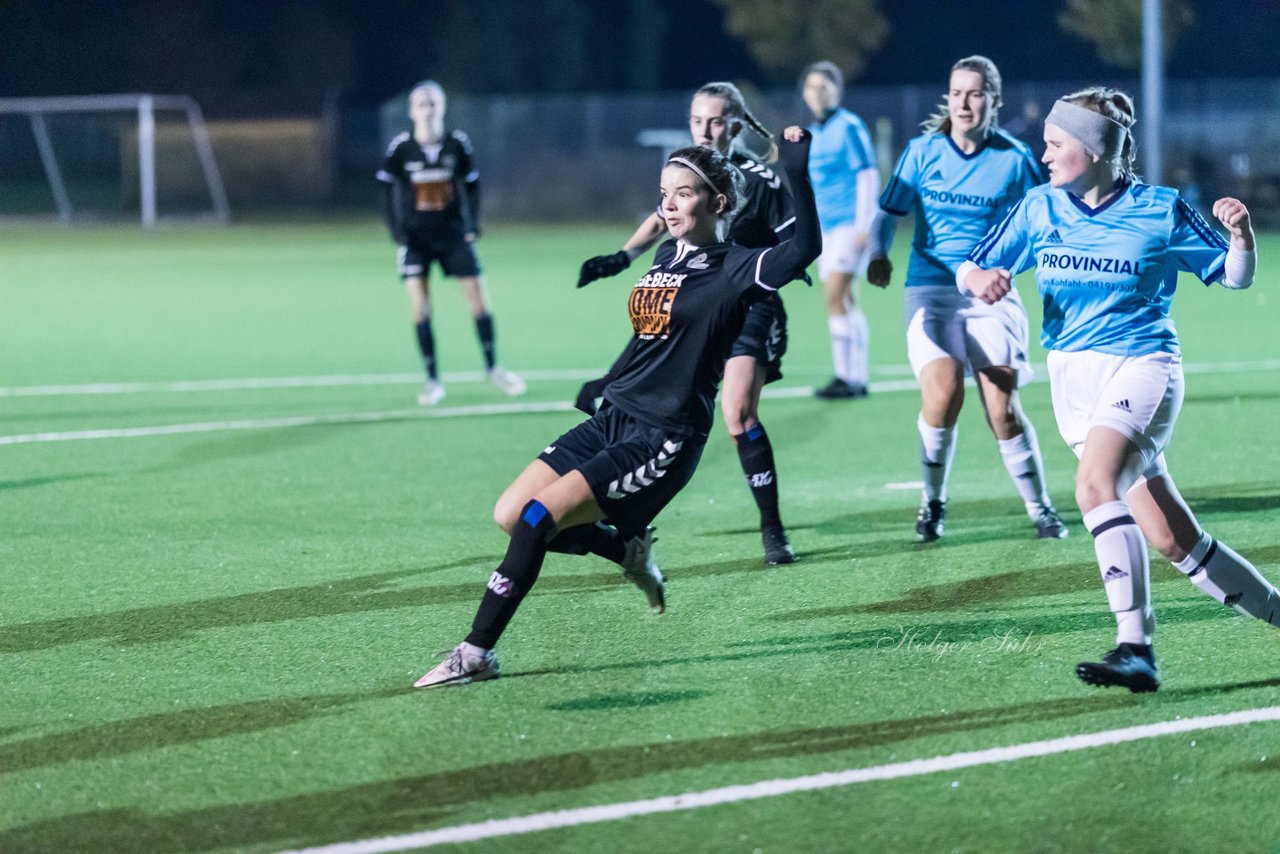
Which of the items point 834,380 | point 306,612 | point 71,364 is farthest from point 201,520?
point 71,364

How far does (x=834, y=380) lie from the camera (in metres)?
12.6

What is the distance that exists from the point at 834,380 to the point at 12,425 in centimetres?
575

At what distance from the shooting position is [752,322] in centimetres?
747

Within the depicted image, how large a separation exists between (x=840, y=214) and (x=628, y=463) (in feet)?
24.5

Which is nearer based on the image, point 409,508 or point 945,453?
point 945,453

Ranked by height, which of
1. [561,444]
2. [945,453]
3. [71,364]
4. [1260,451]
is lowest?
[71,364]

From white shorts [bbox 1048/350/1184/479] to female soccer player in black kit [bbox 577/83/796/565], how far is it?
2010 millimetres

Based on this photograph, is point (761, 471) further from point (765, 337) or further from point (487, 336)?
point (487, 336)

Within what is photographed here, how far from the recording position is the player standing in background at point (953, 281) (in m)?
7.47

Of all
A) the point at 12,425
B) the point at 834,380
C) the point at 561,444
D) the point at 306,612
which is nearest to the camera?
the point at 561,444

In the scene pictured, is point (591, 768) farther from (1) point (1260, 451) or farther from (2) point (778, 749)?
(1) point (1260, 451)

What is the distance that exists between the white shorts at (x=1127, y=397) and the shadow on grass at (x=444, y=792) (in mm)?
792

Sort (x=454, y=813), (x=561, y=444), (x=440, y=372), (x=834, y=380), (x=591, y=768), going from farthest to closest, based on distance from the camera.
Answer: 1. (x=440, y=372)
2. (x=834, y=380)
3. (x=561, y=444)
4. (x=591, y=768)
5. (x=454, y=813)

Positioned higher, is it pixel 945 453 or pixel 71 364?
pixel 945 453
